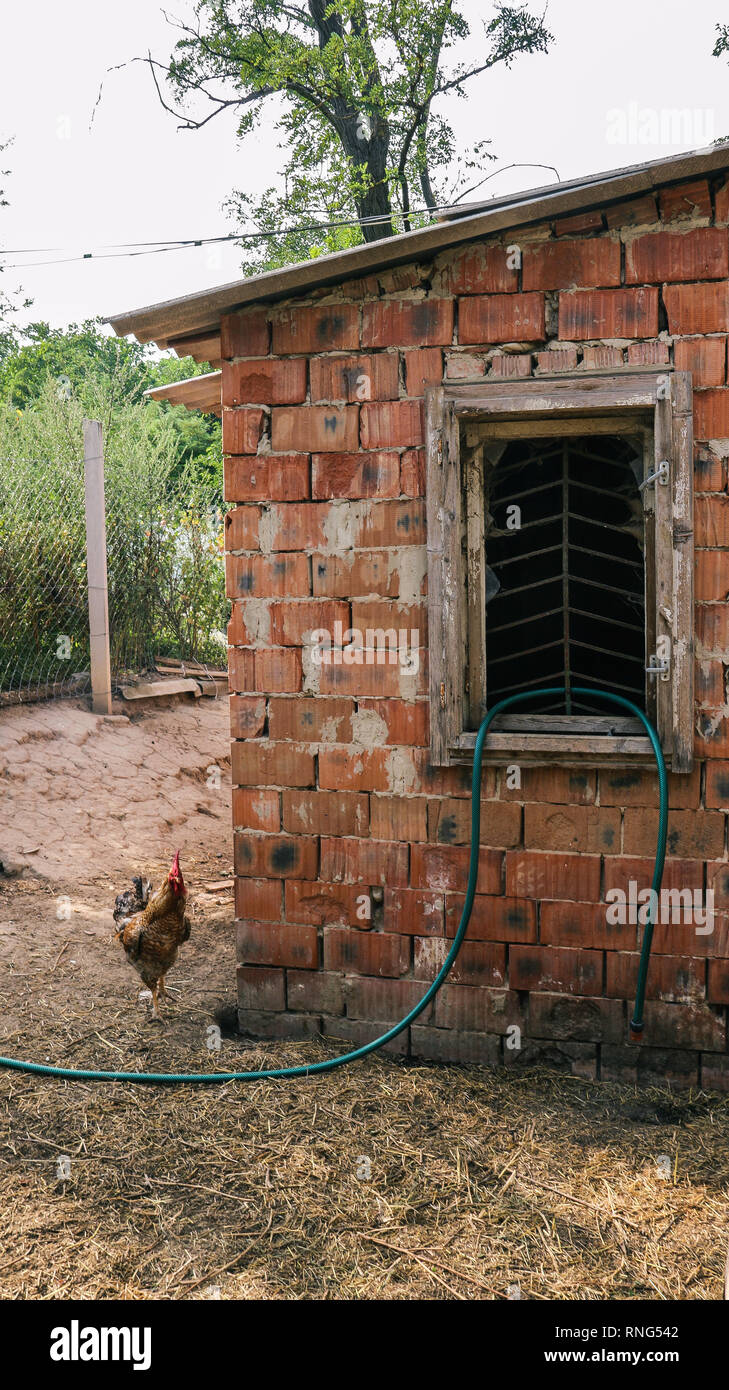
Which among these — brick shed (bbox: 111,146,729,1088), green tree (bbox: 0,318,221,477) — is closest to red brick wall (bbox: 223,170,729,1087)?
brick shed (bbox: 111,146,729,1088)

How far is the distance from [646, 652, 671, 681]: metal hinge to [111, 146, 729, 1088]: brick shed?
12 millimetres

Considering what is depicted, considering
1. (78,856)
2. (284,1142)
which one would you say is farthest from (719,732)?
(78,856)

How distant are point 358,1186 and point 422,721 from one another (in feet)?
5.82

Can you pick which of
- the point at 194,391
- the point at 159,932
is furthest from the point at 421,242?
the point at 159,932

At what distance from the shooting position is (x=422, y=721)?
4039mm

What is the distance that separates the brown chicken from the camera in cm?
448

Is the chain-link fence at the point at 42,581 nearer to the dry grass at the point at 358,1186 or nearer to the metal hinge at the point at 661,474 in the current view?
the dry grass at the point at 358,1186

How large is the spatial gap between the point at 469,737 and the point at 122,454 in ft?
26.2

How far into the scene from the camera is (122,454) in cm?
1070

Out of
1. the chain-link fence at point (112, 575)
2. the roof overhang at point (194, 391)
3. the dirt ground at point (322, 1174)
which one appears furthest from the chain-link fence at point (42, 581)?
the dirt ground at point (322, 1174)

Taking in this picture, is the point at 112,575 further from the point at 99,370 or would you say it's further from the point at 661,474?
the point at 99,370

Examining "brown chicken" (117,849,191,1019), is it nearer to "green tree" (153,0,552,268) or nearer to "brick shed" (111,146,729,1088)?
"brick shed" (111,146,729,1088)

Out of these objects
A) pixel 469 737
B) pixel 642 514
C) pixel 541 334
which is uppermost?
pixel 541 334
